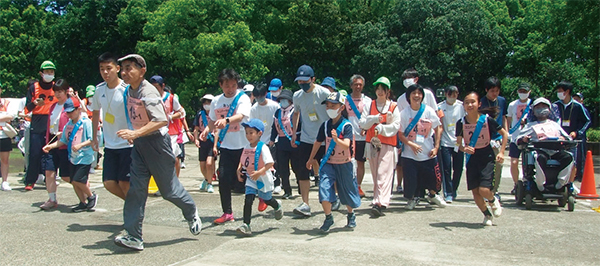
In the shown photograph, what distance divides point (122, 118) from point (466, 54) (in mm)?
31755

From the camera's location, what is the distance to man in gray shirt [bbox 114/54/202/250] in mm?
5613

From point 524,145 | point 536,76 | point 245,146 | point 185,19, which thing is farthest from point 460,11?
point 245,146

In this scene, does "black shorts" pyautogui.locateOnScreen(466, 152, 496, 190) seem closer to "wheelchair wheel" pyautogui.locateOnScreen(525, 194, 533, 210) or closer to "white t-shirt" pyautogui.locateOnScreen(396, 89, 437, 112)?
"white t-shirt" pyautogui.locateOnScreen(396, 89, 437, 112)

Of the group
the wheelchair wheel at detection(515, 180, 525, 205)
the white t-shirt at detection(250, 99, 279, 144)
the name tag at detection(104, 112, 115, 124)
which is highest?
the white t-shirt at detection(250, 99, 279, 144)

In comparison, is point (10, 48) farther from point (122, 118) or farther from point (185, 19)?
point (122, 118)

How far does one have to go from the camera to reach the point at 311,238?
620 centimetres

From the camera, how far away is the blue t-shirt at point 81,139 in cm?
771

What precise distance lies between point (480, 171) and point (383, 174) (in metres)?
1.33

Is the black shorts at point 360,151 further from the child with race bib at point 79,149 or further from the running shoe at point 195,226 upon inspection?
the child with race bib at point 79,149

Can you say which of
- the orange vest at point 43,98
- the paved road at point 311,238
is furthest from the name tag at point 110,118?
the orange vest at point 43,98

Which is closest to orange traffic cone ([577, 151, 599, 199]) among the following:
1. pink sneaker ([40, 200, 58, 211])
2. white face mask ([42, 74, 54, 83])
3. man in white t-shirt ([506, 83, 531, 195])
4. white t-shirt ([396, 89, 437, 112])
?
man in white t-shirt ([506, 83, 531, 195])

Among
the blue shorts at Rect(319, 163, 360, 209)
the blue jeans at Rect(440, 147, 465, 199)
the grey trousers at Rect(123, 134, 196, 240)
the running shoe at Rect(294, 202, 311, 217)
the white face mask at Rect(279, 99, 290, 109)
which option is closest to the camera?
the grey trousers at Rect(123, 134, 196, 240)

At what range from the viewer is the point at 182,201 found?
595 centimetres

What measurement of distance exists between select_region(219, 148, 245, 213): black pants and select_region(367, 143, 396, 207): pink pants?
1961mm
